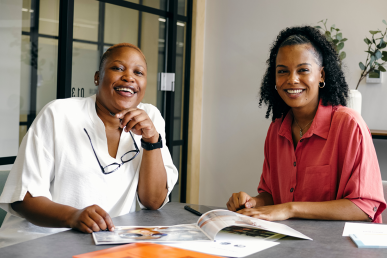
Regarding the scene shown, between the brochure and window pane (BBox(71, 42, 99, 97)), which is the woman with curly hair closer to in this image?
the brochure

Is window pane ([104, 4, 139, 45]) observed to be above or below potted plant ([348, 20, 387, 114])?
above

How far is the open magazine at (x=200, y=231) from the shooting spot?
0.93 meters

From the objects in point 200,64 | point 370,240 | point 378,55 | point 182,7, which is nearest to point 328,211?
point 370,240

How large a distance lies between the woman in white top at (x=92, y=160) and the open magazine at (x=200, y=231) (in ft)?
0.72

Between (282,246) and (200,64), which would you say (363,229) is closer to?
(282,246)

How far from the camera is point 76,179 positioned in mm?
1321

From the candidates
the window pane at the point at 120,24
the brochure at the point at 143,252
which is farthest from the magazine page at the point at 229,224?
the window pane at the point at 120,24

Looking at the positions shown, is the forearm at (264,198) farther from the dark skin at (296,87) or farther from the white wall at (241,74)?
the white wall at (241,74)

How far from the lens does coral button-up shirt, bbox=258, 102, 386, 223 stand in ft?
A: 4.34

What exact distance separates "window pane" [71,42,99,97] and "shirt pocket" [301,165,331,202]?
1749 millimetres

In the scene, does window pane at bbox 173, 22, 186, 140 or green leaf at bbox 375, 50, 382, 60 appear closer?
green leaf at bbox 375, 50, 382, 60

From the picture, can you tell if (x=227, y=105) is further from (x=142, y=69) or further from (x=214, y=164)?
(x=142, y=69)

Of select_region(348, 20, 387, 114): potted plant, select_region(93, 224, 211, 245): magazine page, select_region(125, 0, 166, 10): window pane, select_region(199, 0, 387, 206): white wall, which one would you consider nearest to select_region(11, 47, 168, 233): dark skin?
select_region(93, 224, 211, 245): magazine page

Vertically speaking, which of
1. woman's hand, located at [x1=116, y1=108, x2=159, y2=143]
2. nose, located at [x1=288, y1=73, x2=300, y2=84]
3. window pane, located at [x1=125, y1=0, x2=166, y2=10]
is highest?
window pane, located at [x1=125, y1=0, x2=166, y2=10]
